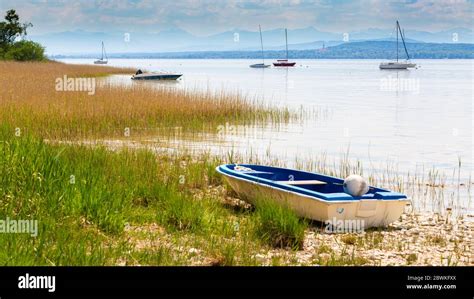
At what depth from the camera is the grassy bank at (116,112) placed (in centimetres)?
2208

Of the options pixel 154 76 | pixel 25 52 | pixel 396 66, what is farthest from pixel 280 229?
pixel 396 66

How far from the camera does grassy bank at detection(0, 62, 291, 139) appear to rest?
72.4ft

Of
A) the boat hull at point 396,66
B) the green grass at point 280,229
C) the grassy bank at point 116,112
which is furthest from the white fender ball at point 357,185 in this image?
the boat hull at point 396,66

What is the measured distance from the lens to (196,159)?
59.0 feet

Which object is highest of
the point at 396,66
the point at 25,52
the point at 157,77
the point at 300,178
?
the point at 25,52

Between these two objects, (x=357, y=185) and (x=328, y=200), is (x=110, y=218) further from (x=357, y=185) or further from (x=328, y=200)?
(x=357, y=185)

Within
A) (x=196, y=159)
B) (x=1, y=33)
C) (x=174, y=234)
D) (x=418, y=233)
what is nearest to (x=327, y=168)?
(x=196, y=159)

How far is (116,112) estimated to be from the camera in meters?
25.4

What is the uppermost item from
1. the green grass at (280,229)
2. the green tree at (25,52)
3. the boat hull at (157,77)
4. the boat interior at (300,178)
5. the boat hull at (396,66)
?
the green tree at (25,52)

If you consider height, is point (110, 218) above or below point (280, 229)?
above

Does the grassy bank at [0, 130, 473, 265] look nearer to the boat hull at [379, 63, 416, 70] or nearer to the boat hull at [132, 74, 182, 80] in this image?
the boat hull at [132, 74, 182, 80]

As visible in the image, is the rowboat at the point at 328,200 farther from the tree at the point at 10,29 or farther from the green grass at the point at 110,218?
the tree at the point at 10,29
